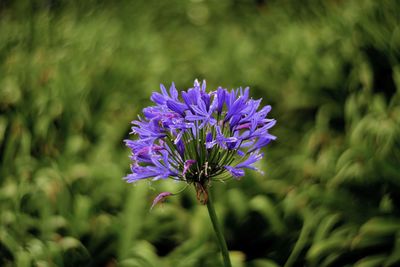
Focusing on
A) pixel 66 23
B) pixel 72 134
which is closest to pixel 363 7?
pixel 72 134

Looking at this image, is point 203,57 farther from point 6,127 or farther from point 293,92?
point 6,127

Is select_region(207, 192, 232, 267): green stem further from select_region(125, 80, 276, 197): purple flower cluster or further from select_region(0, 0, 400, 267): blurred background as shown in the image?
select_region(0, 0, 400, 267): blurred background

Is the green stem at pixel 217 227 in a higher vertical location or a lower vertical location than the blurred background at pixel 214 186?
lower

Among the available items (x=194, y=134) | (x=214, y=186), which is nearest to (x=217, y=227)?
(x=194, y=134)

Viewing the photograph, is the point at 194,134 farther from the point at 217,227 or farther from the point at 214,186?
the point at 214,186

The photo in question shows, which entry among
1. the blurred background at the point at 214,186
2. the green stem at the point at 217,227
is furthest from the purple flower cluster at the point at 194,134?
the blurred background at the point at 214,186

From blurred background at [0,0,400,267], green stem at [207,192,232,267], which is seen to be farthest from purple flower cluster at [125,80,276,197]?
blurred background at [0,0,400,267]

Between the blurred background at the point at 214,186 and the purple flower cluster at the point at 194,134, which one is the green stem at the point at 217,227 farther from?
the blurred background at the point at 214,186
